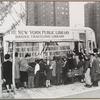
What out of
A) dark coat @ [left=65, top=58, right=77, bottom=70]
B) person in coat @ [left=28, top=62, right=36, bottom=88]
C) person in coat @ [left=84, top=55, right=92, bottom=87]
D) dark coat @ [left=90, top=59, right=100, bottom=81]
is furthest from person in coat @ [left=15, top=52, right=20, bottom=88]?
dark coat @ [left=90, top=59, right=100, bottom=81]

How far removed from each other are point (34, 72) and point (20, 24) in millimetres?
927

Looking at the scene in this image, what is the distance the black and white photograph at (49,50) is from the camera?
5.79 metres

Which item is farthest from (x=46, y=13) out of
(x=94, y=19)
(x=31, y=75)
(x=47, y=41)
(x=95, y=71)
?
(x=95, y=71)

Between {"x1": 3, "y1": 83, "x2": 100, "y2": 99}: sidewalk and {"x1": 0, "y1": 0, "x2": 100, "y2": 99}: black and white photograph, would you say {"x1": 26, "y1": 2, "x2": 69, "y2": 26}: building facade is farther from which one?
{"x1": 3, "y1": 83, "x2": 100, "y2": 99}: sidewalk

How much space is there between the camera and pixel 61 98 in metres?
5.79

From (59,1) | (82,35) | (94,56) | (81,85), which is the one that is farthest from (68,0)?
(81,85)

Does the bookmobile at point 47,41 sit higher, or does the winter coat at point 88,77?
the bookmobile at point 47,41

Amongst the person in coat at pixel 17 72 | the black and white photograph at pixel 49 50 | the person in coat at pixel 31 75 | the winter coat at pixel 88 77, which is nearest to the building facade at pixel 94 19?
the black and white photograph at pixel 49 50

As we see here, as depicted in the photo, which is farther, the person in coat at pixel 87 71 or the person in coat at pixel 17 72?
the person in coat at pixel 87 71

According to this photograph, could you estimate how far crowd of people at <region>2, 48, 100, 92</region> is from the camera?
5805 millimetres

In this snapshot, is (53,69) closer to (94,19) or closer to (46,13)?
(46,13)

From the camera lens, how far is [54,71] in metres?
5.96

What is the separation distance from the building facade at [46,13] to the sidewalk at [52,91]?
1186mm

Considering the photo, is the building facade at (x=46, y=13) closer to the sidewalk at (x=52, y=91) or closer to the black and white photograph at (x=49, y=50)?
the black and white photograph at (x=49, y=50)
